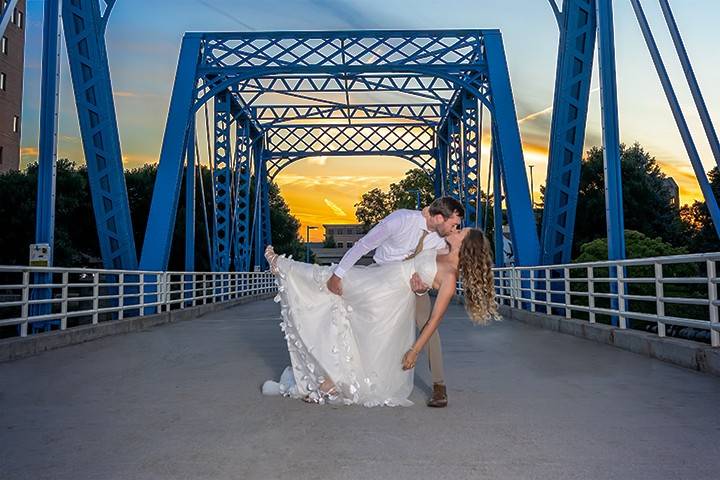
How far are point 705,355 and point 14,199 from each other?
34.6 m

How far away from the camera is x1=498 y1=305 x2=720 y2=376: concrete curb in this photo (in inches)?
304

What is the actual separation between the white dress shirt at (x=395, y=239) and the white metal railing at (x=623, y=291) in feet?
10.2

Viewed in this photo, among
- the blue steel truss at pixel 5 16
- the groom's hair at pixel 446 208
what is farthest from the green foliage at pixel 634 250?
the groom's hair at pixel 446 208

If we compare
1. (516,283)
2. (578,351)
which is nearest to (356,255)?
(578,351)

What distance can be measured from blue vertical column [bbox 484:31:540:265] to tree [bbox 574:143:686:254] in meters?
24.6

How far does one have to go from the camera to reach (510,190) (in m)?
20.5

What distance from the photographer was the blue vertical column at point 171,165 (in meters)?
19.1

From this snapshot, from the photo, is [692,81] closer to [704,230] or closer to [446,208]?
[446,208]

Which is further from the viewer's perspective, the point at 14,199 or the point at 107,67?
the point at 14,199

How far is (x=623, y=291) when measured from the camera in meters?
11.0

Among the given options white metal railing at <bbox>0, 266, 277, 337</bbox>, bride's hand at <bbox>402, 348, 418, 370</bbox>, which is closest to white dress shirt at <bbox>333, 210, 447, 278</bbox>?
bride's hand at <bbox>402, 348, 418, 370</bbox>

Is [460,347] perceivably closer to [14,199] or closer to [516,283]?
[516,283]

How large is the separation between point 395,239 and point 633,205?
44.6m

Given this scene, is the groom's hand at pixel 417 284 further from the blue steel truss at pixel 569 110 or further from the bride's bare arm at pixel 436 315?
the blue steel truss at pixel 569 110
